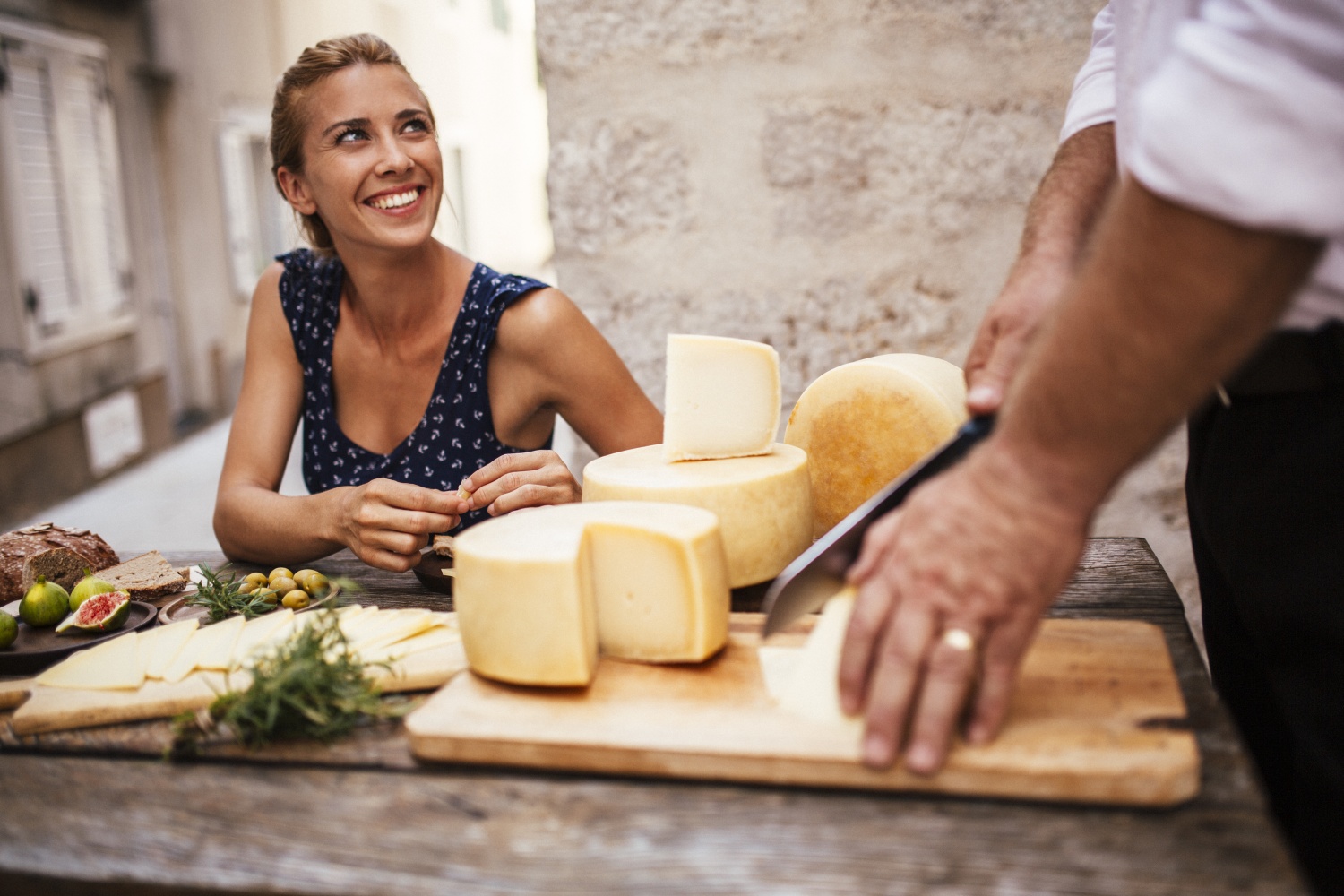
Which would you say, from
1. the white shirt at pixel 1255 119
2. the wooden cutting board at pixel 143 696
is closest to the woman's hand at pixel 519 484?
the wooden cutting board at pixel 143 696

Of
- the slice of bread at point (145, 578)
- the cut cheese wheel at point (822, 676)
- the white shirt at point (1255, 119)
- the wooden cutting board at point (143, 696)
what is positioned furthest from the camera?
the slice of bread at point (145, 578)

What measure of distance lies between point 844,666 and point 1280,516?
0.65 m

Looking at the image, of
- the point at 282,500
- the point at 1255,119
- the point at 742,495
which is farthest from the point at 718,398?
the point at 282,500

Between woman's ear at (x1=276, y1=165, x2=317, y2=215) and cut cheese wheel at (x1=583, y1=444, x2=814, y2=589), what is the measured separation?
143 cm

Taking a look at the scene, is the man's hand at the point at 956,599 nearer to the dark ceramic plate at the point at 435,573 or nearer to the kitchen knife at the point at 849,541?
the kitchen knife at the point at 849,541

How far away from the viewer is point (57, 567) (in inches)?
72.6

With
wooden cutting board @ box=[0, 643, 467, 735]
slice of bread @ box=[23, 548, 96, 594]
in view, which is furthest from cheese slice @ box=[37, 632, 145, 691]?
slice of bread @ box=[23, 548, 96, 594]

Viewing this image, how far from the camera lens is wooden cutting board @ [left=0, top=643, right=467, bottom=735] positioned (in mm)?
1305

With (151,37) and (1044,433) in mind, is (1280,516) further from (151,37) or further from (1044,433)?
(151,37)

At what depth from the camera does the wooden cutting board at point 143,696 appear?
4.28 ft

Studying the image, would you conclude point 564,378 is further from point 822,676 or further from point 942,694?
point 942,694

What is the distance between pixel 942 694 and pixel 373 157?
1.99m

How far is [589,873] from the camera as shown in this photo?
986 millimetres

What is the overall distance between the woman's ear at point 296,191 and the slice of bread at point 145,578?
1.15m
